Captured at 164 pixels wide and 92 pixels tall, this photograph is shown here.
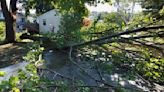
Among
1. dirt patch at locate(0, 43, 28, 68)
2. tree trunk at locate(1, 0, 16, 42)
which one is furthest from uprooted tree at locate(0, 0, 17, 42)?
dirt patch at locate(0, 43, 28, 68)

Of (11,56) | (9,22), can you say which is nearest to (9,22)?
(9,22)

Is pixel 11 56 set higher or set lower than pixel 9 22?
lower

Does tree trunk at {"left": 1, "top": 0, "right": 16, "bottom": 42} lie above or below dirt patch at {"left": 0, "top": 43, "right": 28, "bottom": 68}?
above

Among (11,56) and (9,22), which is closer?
(11,56)

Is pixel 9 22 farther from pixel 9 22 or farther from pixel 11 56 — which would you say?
pixel 11 56

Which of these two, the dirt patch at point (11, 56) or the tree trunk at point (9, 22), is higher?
the tree trunk at point (9, 22)

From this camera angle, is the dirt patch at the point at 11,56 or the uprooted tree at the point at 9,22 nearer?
the dirt patch at the point at 11,56

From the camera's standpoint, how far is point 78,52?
5.75m

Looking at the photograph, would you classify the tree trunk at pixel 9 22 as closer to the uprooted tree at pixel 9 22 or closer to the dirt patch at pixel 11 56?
the uprooted tree at pixel 9 22

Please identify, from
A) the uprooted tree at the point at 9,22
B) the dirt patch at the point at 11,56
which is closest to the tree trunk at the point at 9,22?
the uprooted tree at the point at 9,22

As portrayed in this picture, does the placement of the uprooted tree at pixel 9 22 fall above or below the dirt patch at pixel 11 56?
above

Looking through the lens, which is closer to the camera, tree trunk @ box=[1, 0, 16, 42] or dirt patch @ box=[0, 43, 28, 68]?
dirt patch @ box=[0, 43, 28, 68]

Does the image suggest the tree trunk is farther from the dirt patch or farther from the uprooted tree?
the dirt patch

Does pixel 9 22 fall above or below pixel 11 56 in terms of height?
above
